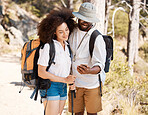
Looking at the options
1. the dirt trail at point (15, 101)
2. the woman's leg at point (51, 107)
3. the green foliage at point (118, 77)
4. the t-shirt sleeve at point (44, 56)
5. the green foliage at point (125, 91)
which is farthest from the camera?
the green foliage at point (118, 77)

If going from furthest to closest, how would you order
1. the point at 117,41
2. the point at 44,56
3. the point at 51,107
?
the point at 117,41, the point at 51,107, the point at 44,56

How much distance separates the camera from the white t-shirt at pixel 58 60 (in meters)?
2.20

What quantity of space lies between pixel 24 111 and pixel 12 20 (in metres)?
13.9

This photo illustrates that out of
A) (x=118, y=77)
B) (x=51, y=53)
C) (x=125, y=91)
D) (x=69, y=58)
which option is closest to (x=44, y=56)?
(x=51, y=53)

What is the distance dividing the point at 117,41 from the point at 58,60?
731 centimetres

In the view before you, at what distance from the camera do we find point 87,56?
2.48 metres

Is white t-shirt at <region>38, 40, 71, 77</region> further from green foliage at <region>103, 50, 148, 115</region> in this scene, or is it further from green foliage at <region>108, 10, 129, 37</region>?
green foliage at <region>108, 10, 129, 37</region>

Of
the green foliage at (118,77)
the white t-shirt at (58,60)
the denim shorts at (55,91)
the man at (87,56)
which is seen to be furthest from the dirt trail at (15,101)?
the white t-shirt at (58,60)

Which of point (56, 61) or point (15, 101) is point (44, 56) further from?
point (15, 101)

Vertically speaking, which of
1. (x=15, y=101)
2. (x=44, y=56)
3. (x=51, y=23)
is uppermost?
(x=51, y=23)

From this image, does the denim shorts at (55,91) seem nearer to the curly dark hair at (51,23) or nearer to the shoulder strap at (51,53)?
the shoulder strap at (51,53)

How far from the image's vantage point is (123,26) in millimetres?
20203

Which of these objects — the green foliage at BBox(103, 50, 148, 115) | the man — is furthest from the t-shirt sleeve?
the green foliage at BBox(103, 50, 148, 115)

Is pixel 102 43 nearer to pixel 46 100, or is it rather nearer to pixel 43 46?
pixel 43 46
